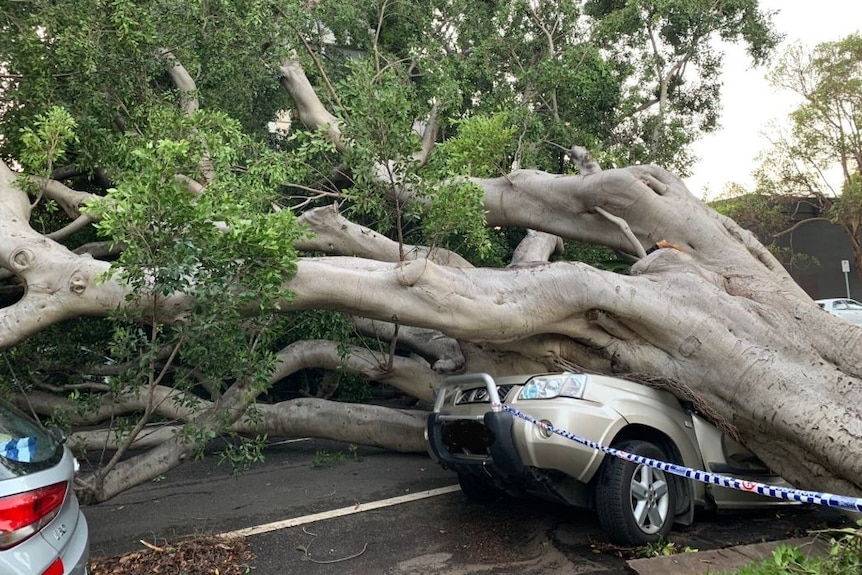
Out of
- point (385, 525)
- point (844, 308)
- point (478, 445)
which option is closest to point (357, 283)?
point (478, 445)

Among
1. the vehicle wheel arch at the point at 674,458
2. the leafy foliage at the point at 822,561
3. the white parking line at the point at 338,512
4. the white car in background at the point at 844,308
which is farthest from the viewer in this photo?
the white car in background at the point at 844,308

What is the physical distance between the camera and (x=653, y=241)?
24.1 feet

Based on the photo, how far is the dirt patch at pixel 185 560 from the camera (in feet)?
14.4

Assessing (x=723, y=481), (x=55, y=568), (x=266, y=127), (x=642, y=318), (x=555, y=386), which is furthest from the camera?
(x=266, y=127)

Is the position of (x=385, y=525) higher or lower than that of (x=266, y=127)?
lower

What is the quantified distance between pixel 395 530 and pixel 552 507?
1352 mm

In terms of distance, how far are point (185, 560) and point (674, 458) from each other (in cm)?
348

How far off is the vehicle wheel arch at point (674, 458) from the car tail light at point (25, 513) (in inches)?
133

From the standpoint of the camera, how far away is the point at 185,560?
4500mm

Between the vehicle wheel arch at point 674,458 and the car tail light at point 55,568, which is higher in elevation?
the vehicle wheel arch at point 674,458

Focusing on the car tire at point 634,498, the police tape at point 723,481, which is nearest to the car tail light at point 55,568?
the police tape at point 723,481

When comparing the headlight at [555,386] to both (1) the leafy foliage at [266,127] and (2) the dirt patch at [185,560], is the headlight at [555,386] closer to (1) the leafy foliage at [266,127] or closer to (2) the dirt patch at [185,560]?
(1) the leafy foliage at [266,127]

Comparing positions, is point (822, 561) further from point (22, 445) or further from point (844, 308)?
point (844, 308)

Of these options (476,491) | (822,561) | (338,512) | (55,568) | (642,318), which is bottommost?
(338,512)
